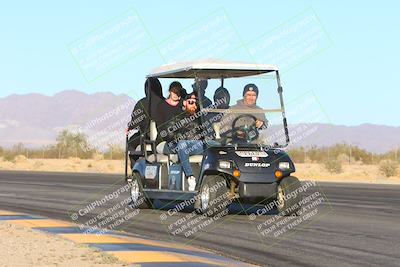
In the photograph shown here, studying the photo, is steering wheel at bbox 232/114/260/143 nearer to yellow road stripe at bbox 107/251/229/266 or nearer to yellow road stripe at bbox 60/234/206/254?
yellow road stripe at bbox 60/234/206/254

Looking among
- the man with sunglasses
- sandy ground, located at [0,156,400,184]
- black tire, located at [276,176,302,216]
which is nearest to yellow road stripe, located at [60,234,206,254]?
the man with sunglasses

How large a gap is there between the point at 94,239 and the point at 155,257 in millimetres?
2019

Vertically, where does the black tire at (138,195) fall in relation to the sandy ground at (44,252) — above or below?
below

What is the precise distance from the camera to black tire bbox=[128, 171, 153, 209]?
1745 centimetres

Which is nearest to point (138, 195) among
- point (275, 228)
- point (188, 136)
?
point (188, 136)

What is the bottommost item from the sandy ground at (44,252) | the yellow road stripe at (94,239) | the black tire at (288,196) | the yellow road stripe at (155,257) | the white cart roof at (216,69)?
the black tire at (288,196)

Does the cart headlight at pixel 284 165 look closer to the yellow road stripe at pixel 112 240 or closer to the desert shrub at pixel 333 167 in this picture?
the yellow road stripe at pixel 112 240

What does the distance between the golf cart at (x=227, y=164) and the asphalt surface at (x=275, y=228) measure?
14.1 inches

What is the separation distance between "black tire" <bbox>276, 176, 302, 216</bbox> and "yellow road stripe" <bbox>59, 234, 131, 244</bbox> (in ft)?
13.0

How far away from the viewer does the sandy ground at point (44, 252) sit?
9578mm

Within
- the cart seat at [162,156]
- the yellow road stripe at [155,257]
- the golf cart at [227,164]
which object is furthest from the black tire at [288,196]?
the yellow road stripe at [155,257]

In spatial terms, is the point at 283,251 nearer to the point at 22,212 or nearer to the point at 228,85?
the point at 228,85

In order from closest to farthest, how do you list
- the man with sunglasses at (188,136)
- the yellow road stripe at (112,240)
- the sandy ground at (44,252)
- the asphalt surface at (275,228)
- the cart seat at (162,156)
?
the sandy ground at (44,252), the asphalt surface at (275,228), the yellow road stripe at (112,240), the man with sunglasses at (188,136), the cart seat at (162,156)

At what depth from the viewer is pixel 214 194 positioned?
1504 cm
